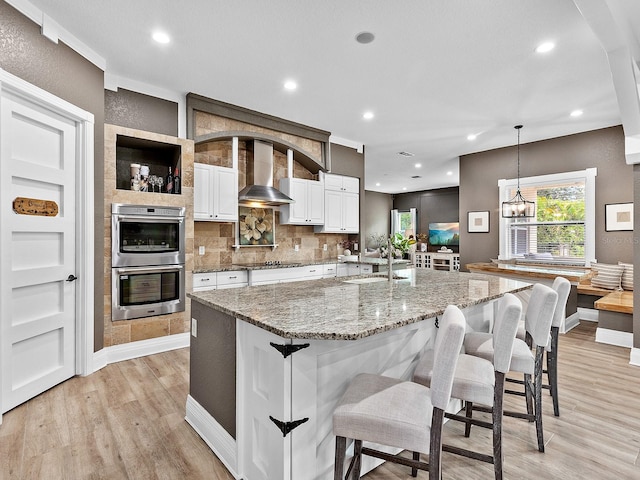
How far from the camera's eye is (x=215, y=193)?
426cm

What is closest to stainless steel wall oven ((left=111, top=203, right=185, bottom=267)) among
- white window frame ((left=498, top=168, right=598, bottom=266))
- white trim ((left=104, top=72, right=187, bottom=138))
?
white trim ((left=104, top=72, right=187, bottom=138))

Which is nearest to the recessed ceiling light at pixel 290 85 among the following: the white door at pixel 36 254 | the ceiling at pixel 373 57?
the ceiling at pixel 373 57

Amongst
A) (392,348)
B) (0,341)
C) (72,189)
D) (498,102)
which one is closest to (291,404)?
(392,348)

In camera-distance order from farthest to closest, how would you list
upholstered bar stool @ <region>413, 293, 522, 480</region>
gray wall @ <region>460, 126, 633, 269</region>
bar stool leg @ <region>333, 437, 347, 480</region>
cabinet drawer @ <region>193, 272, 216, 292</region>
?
1. gray wall @ <region>460, 126, 633, 269</region>
2. cabinet drawer @ <region>193, 272, 216, 292</region>
3. upholstered bar stool @ <region>413, 293, 522, 480</region>
4. bar stool leg @ <region>333, 437, 347, 480</region>

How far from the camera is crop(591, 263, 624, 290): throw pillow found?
461cm

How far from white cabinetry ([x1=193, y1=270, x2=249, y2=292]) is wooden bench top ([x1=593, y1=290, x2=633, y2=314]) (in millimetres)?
4271

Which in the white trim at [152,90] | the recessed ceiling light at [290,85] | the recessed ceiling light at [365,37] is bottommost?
the white trim at [152,90]

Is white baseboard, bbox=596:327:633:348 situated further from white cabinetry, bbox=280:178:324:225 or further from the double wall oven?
the double wall oven

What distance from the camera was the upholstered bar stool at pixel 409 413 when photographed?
1.20 meters

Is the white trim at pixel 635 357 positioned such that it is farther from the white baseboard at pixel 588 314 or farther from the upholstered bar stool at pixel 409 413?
the upholstered bar stool at pixel 409 413

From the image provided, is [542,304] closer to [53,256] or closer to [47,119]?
[53,256]

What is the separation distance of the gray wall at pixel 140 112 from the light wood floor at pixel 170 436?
258 cm

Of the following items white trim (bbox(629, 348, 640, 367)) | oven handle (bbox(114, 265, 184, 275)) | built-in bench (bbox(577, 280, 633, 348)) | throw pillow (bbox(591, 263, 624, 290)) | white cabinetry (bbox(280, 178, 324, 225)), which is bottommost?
white trim (bbox(629, 348, 640, 367))

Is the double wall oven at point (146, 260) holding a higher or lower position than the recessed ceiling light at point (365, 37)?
lower
